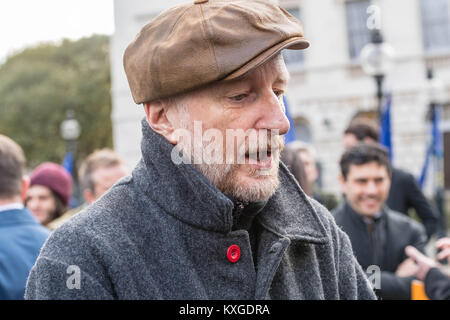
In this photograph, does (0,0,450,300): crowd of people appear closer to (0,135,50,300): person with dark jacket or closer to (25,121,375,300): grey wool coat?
(25,121,375,300): grey wool coat

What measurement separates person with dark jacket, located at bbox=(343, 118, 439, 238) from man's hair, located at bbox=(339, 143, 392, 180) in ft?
3.46

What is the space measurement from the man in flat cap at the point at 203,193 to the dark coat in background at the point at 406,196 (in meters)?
3.59

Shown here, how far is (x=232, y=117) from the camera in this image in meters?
1.54

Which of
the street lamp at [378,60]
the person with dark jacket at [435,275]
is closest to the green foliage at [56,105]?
the street lamp at [378,60]

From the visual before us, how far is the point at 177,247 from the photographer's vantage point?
151cm

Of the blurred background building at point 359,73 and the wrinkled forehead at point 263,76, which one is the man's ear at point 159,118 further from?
the blurred background building at point 359,73

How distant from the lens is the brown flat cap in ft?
4.79

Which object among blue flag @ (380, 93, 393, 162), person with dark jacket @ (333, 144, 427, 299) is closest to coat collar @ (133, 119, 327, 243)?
person with dark jacket @ (333, 144, 427, 299)

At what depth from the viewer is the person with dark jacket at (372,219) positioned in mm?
3447

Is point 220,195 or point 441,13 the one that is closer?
point 220,195

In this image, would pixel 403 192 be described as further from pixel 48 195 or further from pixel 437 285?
pixel 48 195
